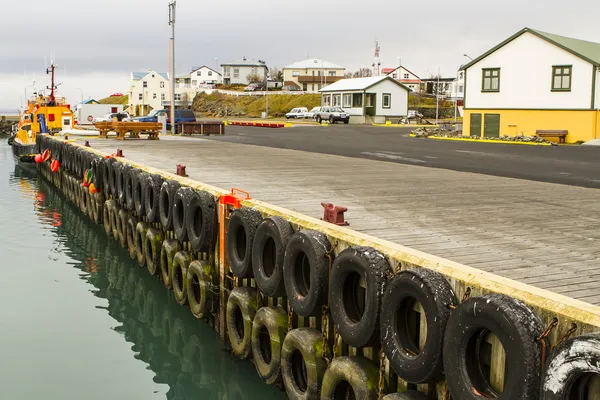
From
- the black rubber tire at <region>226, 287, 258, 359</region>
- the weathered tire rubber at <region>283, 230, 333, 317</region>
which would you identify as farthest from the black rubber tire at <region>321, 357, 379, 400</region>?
the black rubber tire at <region>226, 287, 258, 359</region>

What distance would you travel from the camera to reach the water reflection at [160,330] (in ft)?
31.7

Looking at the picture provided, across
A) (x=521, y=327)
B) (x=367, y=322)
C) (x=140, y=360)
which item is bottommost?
(x=140, y=360)

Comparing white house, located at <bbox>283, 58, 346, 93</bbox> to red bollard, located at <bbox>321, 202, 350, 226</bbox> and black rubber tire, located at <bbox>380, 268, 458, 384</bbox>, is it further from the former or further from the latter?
black rubber tire, located at <bbox>380, 268, 458, 384</bbox>

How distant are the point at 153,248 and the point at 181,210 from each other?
2422mm

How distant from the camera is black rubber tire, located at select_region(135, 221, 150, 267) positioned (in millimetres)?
15731

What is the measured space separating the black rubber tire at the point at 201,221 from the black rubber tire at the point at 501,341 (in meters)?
6.48

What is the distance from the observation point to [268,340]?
934 cm

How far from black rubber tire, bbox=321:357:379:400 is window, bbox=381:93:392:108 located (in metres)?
71.1

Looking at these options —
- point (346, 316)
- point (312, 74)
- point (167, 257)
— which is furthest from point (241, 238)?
point (312, 74)

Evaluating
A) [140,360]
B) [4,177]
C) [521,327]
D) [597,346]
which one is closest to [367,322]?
[521,327]

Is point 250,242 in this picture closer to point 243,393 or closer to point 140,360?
point 243,393

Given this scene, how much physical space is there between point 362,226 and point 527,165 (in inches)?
564

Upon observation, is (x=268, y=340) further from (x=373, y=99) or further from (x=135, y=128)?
(x=373, y=99)

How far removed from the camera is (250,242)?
9.62 meters
